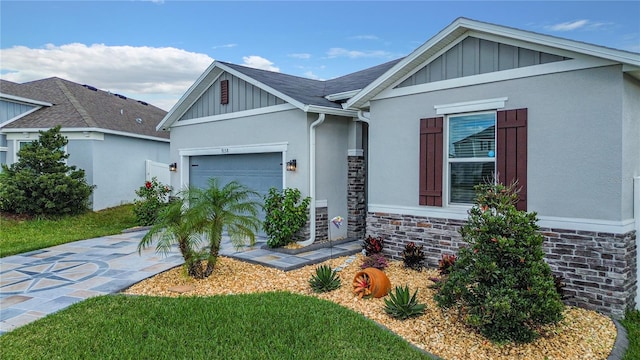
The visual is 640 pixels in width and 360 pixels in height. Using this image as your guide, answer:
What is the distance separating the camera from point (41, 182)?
12578mm

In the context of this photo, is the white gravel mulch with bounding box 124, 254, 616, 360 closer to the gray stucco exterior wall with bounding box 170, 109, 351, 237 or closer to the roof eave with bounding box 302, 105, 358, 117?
the gray stucco exterior wall with bounding box 170, 109, 351, 237

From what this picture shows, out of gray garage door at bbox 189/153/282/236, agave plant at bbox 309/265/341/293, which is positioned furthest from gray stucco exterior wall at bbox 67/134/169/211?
agave plant at bbox 309/265/341/293

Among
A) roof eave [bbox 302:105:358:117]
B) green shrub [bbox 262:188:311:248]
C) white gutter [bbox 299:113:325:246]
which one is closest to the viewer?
roof eave [bbox 302:105:358:117]

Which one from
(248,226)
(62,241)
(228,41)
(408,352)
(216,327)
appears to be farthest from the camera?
(228,41)

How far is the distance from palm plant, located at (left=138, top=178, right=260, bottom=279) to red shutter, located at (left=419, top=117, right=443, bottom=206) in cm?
304

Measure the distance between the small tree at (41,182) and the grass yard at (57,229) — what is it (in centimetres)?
47

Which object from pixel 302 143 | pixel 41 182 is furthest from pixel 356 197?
pixel 41 182

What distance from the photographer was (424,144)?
7.16 meters

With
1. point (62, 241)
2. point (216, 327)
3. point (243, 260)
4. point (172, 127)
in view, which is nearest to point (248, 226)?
point (243, 260)

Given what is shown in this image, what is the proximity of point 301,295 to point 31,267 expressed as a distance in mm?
5705

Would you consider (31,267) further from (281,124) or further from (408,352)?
(408,352)

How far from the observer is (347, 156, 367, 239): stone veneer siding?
32.0 feet

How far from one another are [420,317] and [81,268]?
6333 mm

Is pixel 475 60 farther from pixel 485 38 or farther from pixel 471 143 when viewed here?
pixel 471 143
